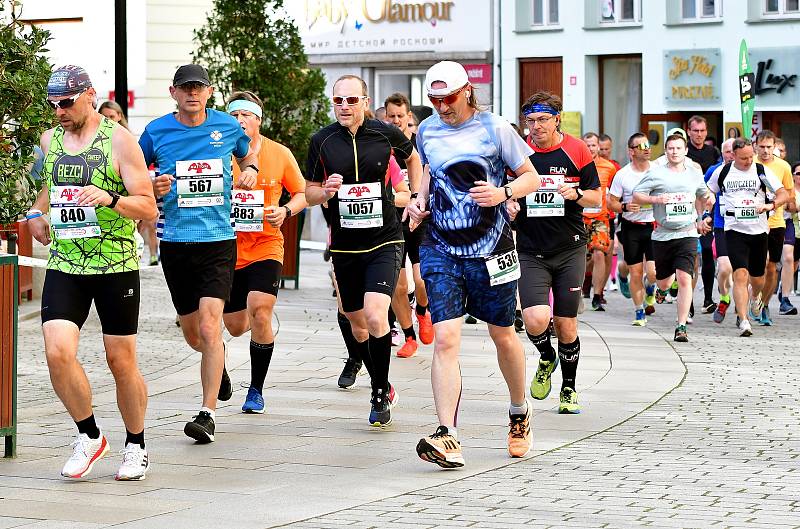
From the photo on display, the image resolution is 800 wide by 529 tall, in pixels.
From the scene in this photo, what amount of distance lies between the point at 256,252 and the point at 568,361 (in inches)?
81.8

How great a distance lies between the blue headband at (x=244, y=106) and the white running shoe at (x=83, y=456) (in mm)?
3012

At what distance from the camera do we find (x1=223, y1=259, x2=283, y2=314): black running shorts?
10602 mm

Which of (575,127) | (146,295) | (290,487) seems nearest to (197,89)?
(290,487)

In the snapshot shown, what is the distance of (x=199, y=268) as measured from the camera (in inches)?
375

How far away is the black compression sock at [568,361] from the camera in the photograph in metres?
10.8

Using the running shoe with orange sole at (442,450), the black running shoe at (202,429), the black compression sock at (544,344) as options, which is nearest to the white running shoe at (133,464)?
the black running shoe at (202,429)

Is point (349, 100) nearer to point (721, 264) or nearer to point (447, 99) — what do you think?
point (447, 99)

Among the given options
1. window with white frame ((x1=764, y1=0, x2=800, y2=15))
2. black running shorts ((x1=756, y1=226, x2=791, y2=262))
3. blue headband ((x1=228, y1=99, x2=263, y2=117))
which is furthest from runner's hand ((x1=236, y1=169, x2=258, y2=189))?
window with white frame ((x1=764, y1=0, x2=800, y2=15))

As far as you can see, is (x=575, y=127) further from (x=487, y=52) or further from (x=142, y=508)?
(x=142, y=508)

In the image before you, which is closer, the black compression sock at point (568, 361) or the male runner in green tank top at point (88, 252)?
the male runner in green tank top at point (88, 252)

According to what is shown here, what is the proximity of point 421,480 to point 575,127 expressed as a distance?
1097 inches

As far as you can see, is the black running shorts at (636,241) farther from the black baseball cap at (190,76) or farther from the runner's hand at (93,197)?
the runner's hand at (93,197)

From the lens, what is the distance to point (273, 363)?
43.8 feet

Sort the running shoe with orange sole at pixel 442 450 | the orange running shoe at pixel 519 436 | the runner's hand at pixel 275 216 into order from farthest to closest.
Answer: the runner's hand at pixel 275 216, the orange running shoe at pixel 519 436, the running shoe with orange sole at pixel 442 450
